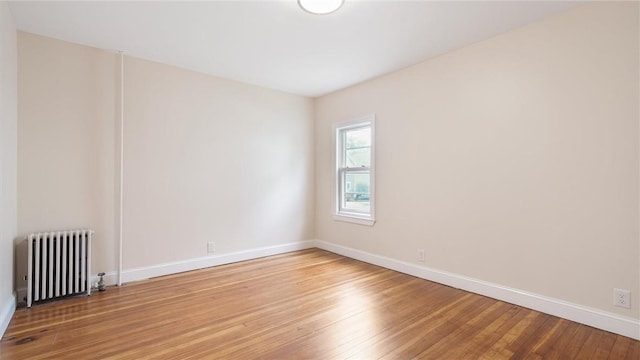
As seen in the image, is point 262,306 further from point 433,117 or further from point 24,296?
point 433,117

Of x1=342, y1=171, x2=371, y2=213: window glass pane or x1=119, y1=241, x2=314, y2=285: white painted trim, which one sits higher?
x1=342, y1=171, x2=371, y2=213: window glass pane

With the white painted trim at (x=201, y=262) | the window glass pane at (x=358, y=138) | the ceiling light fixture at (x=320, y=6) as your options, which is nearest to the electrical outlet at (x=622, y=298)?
the window glass pane at (x=358, y=138)

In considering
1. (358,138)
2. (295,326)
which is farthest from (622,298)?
(358,138)

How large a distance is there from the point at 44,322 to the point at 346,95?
159 inches

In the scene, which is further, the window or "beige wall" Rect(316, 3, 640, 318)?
the window

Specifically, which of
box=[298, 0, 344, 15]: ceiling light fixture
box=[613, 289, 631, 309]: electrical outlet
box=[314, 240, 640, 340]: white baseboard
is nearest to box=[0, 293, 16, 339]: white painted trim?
box=[298, 0, 344, 15]: ceiling light fixture

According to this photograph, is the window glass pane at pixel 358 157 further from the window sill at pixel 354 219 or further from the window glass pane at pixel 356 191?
the window sill at pixel 354 219

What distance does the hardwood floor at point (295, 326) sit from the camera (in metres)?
1.94

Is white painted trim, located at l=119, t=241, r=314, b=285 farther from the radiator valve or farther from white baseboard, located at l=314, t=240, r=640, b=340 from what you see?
white baseboard, located at l=314, t=240, r=640, b=340

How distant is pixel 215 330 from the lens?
2223 mm

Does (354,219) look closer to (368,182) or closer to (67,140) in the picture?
(368,182)

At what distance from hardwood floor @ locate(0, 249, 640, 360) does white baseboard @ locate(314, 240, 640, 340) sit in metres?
0.07

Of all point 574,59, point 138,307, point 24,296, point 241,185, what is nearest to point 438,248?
point 574,59

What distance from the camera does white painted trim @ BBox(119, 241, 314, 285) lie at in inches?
129
